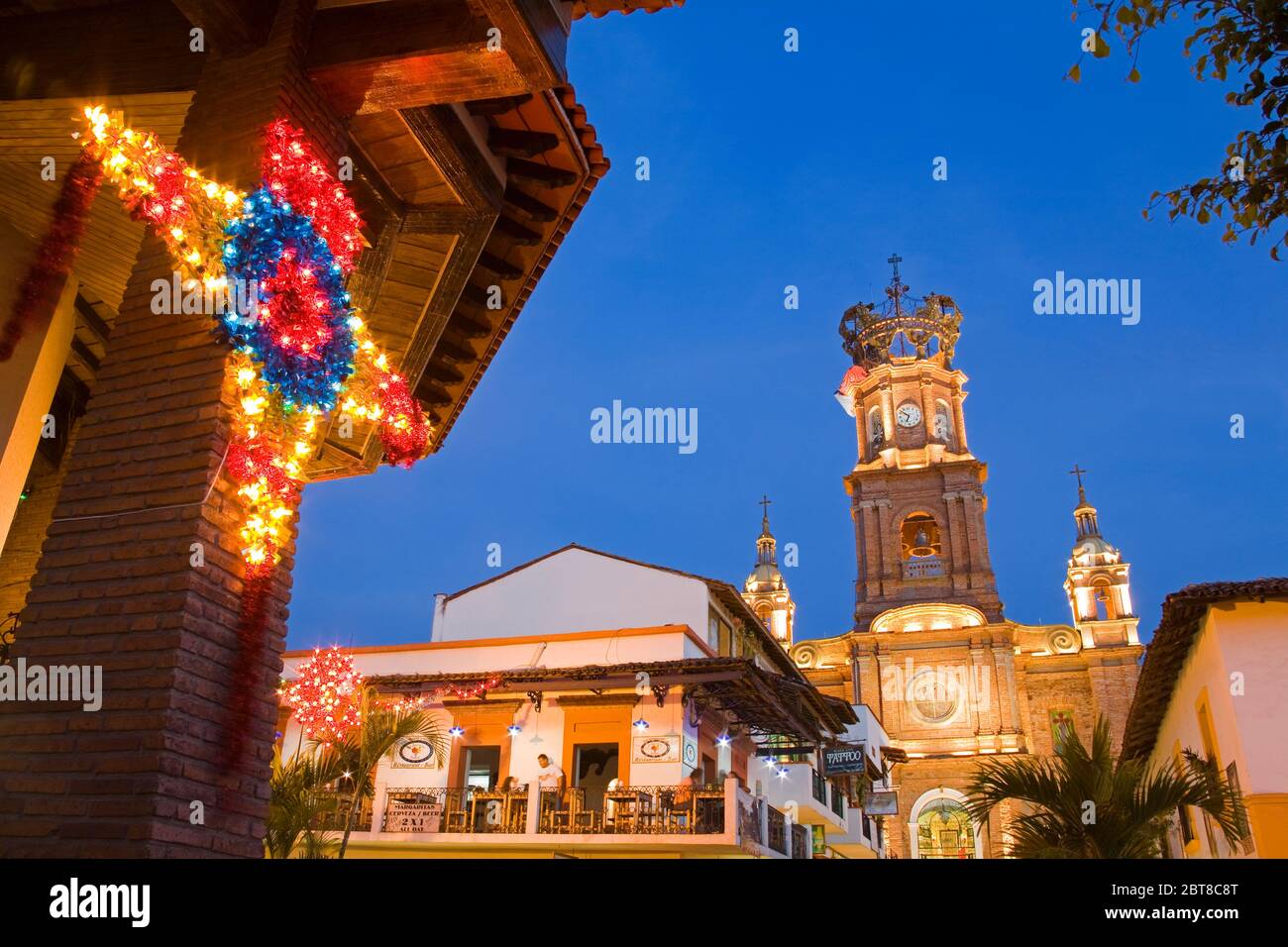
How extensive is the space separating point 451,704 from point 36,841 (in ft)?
64.8

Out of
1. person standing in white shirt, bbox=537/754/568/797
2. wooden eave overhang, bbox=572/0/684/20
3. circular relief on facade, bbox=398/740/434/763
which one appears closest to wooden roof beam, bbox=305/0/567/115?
wooden eave overhang, bbox=572/0/684/20

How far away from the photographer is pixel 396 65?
5.80 meters

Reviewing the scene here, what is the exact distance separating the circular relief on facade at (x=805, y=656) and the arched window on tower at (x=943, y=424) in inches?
515

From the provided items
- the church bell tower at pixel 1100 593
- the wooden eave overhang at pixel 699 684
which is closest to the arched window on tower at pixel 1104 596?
the church bell tower at pixel 1100 593

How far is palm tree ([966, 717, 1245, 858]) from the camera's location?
9.75m

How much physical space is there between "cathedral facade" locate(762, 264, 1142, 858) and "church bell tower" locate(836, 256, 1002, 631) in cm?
7

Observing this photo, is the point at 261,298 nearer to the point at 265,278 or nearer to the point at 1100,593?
the point at 265,278

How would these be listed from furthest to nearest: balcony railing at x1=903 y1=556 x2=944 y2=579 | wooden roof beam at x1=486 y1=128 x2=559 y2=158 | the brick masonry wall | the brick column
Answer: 1. balcony railing at x1=903 y1=556 x2=944 y2=579
2. the brick masonry wall
3. wooden roof beam at x1=486 y1=128 x2=559 y2=158
4. the brick column

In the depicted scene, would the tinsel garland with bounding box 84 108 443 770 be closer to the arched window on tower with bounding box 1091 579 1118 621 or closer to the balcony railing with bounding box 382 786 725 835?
the balcony railing with bounding box 382 786 725 835

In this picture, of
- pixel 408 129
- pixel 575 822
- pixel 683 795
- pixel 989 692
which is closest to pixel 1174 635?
pixel 683 795

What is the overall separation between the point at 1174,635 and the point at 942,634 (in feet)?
108

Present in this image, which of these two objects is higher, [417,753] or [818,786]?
[417,753]

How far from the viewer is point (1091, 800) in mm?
9898
